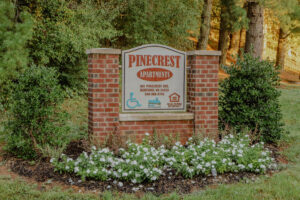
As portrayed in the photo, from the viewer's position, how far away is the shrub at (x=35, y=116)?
5.57 m

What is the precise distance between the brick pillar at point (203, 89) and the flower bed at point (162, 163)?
0.79 metres

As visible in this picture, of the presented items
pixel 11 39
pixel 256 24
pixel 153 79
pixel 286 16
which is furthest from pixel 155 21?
pixel 153 79

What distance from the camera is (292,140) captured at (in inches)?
303

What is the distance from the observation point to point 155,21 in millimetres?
15648

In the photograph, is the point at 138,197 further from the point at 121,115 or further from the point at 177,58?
the point at 177,58

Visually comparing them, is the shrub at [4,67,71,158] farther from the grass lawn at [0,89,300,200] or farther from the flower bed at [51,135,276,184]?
the grass lawn at [0,89,300,200]

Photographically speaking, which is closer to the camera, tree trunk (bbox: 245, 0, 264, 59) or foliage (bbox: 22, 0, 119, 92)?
foliage (bbox: 22, 0, 119, 92)

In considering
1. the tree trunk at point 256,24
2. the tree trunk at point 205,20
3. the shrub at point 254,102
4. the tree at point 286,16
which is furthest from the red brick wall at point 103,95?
the tree trunk at point 205,20

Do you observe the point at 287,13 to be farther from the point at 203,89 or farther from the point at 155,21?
the point at 203,89

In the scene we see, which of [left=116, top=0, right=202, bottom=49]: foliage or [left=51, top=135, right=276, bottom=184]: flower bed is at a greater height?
[left=116, top=0, right=202, bottom=49]: foliage

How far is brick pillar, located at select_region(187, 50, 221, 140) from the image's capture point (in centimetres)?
652

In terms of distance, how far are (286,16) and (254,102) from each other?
48.2ft

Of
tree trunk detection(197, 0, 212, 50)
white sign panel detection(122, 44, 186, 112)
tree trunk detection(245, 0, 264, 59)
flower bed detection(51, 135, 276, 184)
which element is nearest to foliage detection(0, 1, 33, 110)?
white sign panel detection(122, 44, 186, 112)

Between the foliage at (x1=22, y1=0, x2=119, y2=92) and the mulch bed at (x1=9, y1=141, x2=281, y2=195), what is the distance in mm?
5766
